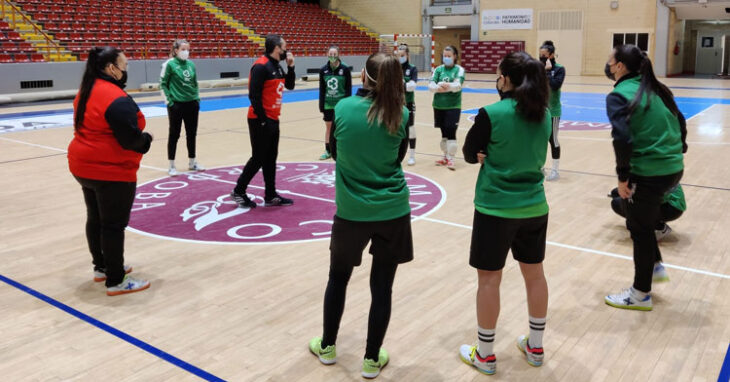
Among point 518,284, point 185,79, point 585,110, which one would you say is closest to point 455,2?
point 585,110

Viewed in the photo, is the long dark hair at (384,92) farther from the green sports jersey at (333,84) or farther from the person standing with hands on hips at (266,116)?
the green sports jersey at (333,84)

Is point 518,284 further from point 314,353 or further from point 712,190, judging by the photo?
point 712,190

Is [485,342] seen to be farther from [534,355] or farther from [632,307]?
[632,307]

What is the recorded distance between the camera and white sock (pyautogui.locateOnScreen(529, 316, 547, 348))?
3.35 metres

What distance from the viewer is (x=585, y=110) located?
15781mm

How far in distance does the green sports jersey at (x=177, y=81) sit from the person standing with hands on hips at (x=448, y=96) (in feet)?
10.6

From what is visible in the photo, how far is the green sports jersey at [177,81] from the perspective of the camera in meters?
7.99

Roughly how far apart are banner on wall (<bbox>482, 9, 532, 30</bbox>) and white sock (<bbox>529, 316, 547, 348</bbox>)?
28.7m

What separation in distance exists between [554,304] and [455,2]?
3009cm

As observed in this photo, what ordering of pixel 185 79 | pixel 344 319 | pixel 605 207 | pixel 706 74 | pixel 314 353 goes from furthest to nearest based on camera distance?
pixel 706 74 < pixel 185 79 < pixel 605 207 < pixel 344 319 < pixel 314 353

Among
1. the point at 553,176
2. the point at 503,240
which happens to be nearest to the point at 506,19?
the point at 553,176

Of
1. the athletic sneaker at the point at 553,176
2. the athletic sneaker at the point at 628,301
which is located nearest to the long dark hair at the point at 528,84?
the athletic sneaker at the point at 628,301

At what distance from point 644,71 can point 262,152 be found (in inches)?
158

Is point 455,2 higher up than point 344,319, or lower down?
higher up
